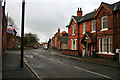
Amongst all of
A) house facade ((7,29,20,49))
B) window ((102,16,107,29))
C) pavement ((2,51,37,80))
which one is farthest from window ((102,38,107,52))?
house facade ((7,29,20,49))

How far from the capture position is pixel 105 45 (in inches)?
683

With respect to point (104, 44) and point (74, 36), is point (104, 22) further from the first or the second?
point (74, 36)

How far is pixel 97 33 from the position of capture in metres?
18.7

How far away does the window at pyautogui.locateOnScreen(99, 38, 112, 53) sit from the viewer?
16.5 metres

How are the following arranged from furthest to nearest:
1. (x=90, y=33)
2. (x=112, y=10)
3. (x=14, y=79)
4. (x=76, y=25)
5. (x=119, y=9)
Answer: (x=76, y=25), (x=90, y=33), (x=112, y=10), (x=119, y=9), (x=14, y=79)

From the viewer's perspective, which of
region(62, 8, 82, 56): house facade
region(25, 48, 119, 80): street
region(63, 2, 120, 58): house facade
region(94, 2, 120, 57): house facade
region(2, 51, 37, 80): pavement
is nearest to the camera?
region(2, 51, 37, 80): pavement

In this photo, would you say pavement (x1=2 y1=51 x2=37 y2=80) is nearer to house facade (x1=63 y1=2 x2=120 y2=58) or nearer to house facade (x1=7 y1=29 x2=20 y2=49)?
house facade (x1=63 y1=2 x2=120 y2=58)

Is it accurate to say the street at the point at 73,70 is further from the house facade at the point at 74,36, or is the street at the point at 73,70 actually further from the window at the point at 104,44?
the house facade at the point at 74,36

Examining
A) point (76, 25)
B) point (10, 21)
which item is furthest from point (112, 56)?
point (10, 21)

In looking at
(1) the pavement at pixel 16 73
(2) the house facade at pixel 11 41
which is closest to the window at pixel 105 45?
(1) the pavement at pixel 16 73

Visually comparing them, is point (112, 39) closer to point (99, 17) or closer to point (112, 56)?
point (112, 56)

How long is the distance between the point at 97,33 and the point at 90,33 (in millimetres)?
1682

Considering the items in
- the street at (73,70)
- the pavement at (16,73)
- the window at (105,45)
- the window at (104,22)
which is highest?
the window at (104,22)

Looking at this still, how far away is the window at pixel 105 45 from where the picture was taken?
1655 cm
